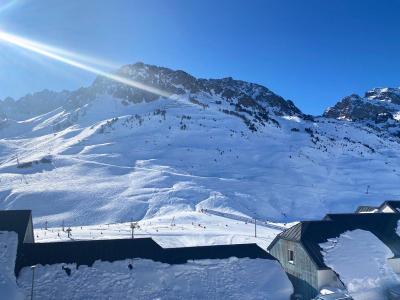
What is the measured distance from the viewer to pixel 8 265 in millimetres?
21703

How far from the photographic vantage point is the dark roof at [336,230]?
91.2 ft

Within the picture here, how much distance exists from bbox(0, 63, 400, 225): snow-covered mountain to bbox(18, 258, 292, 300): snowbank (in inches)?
1795

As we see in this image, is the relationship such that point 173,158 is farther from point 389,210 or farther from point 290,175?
point 389,210

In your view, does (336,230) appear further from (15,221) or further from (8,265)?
(8,265)

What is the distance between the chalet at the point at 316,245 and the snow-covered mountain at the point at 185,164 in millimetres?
40790

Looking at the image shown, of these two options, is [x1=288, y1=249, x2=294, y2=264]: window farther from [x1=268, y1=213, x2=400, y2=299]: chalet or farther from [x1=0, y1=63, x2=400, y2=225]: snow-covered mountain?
[x1=0, y1=63, x2=400, y2=225]: snow-covered mountain

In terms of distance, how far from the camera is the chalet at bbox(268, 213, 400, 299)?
26.1m

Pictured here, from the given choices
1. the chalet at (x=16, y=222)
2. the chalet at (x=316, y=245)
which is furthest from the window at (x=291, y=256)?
the chalet at (x=16, y=222)

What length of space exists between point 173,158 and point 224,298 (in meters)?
90.1

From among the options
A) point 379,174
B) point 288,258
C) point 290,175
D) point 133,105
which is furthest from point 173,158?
point 288,258

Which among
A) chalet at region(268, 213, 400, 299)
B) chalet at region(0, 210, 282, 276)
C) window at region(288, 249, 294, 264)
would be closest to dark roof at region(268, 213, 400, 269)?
chalet at region(268, 213, 400, 299)

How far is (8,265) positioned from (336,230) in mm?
18915

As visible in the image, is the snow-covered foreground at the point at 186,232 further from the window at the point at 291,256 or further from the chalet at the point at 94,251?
the chalet at the point at 94,251

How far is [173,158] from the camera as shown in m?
112
